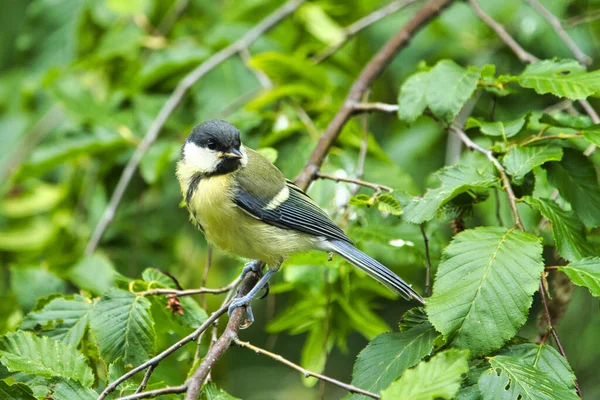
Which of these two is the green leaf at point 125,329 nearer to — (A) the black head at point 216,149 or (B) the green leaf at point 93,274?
(B) the green leaf at point 93,274

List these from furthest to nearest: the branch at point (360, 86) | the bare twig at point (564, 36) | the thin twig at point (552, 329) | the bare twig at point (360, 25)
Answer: the bare twig at point (360, 25), the bare twig at point (564, 36), the branch at point (360, 86), the thin twig at point (552, 329)

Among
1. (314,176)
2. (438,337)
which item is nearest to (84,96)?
(314,176)

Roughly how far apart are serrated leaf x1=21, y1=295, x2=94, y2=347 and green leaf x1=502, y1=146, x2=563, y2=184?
131 cm

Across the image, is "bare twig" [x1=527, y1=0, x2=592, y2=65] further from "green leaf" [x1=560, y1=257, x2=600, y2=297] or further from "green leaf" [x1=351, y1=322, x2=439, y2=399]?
"green leaf" [x1=351, y1=322, x2=439, y2=399]

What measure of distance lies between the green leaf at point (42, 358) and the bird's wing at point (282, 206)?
33.4 inches

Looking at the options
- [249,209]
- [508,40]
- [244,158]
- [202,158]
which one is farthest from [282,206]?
[508,40]

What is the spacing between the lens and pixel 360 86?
2680 millimetres

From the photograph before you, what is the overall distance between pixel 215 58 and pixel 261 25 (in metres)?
0.32

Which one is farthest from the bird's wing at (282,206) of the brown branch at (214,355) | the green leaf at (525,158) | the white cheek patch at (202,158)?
the green leaf at (525,158)

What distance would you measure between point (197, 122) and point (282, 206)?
91 centimetres

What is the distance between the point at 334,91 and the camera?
3205 millimetres

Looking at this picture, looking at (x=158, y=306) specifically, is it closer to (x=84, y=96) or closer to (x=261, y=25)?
(x=84, y=96)

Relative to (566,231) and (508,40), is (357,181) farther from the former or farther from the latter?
(508,40)

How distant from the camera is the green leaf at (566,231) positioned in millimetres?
1695
